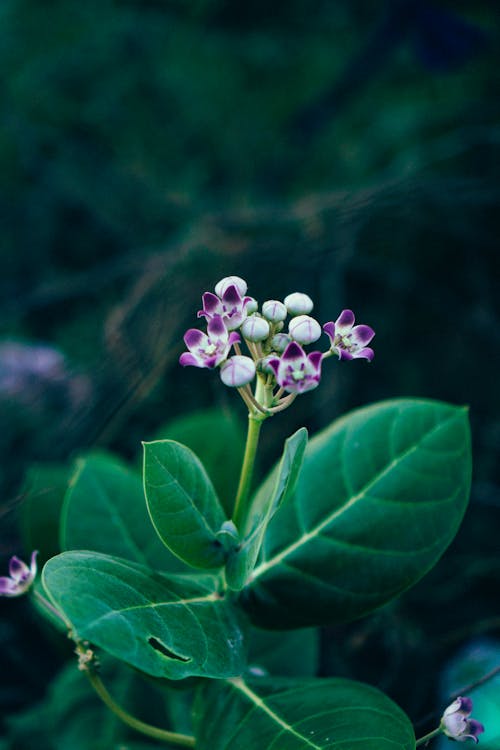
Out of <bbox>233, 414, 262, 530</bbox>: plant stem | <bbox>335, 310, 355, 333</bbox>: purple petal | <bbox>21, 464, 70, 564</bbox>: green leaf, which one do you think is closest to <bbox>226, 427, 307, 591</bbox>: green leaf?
<bbox>233, 414, 262, 530</bbox>: plant stem

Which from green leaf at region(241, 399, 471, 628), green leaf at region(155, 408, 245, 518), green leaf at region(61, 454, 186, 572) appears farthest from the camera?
green leaf at region(155, 408, 245, 518)

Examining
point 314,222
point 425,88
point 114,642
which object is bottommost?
point 114,642

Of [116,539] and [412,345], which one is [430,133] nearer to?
[412,345]

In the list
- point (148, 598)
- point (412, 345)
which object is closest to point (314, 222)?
point (412, 345)

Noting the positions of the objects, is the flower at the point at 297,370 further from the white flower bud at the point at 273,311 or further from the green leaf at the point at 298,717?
the green leaf at the point at 298,717

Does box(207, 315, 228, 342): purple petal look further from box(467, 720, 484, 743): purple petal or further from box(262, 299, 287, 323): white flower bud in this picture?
box(467, 720, 484, 743): purple petal

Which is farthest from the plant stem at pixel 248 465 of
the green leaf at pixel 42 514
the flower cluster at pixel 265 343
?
the green leaf at pixel 42 514
